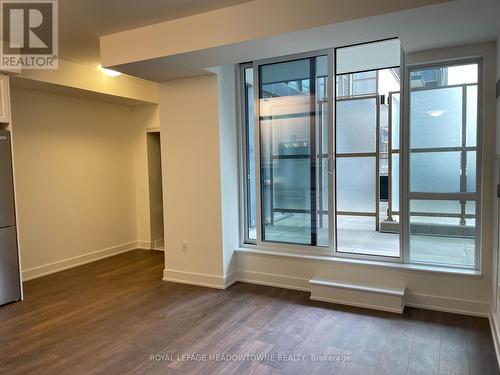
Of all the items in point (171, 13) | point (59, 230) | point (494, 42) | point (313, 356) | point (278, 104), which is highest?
point (171, 13)

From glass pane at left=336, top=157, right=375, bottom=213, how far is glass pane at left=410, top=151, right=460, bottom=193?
2.33 meters

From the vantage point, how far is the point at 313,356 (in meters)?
2.58

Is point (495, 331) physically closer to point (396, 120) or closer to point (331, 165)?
point (331, 165)

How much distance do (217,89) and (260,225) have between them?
170 centimetres

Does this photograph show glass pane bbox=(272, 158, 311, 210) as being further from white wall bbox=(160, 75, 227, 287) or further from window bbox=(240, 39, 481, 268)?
white wall bbox=(160, 75, 227, 287)

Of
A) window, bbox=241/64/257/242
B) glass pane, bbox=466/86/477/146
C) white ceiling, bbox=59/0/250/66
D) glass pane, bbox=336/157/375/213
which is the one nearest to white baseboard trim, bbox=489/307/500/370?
glass pane, bbox=466/86/477/146

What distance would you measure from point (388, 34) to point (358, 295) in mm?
2379

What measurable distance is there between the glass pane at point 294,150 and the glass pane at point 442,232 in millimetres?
951

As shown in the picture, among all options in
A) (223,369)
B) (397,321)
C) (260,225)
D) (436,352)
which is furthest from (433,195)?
(223,369)

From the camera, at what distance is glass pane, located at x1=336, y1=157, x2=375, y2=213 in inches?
230

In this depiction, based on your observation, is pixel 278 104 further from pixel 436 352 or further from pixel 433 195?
pixel 436 352

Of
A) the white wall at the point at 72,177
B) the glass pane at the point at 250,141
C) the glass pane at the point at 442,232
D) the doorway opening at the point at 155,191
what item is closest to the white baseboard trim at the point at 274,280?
the glass pane at the point at 250,141

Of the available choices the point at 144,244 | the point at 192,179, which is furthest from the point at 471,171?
the point at 144,244

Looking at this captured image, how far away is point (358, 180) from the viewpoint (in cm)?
589
